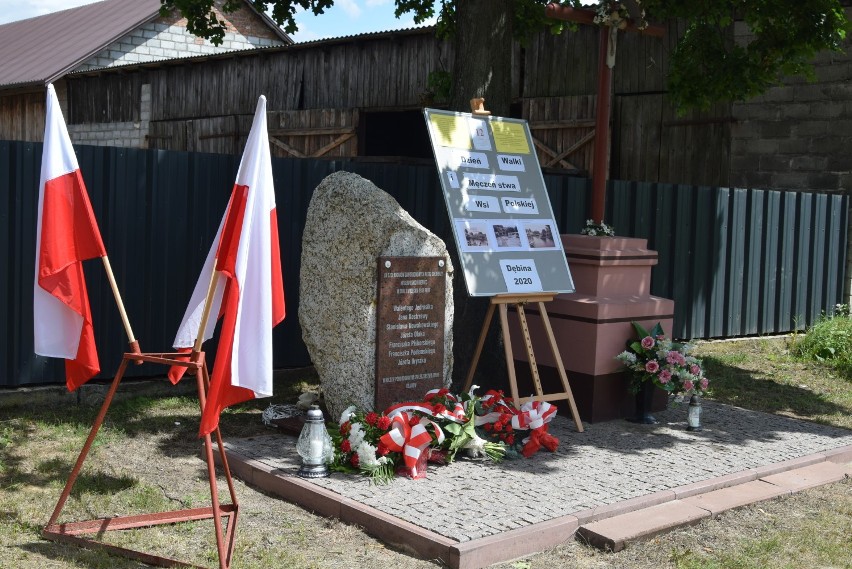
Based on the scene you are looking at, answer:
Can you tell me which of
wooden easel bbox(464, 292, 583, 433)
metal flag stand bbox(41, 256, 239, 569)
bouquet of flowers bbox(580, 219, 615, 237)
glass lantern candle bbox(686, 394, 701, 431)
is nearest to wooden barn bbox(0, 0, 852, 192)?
bouquet of flowers bbox(580, 219, 615, 237)

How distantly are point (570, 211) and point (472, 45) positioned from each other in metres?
2.74

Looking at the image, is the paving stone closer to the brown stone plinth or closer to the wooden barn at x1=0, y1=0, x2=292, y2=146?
the brown stone plinth

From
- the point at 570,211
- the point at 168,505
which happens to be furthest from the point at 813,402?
the point at 168,505

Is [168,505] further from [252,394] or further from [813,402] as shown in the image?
[813,402]

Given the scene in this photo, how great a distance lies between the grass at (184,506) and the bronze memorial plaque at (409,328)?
3.89ft

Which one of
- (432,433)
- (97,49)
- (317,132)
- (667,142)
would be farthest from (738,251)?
(97,49)

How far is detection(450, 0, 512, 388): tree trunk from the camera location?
8922mm

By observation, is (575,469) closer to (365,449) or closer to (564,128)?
(365,449)

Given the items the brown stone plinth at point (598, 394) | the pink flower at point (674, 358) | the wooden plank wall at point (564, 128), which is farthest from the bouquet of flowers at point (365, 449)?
the wooden plank wall at point (564, 128)

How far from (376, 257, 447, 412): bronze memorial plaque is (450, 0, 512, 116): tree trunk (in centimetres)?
224

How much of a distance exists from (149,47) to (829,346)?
22979 mm

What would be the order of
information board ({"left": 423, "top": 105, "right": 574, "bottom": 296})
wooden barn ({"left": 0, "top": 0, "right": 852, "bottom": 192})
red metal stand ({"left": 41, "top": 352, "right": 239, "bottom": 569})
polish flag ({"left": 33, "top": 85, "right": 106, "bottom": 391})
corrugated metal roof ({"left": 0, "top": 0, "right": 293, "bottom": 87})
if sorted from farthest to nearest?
corrugated metal roof ({"left": 0, "top": 0, "right": 293, "bottom": 87}) → wooden barn ({"left": 0, "top": 0, "right": 852, "bottom": 192}) → information board ({"left": 423, "top": 105, "right": 574, "bottom": 296}) → polish flag ({"left": 33, "top": 85, "right": 106, "bottom": 391}) → red metal stand ({"left": 41, "top": 352, "right": 239, "bottom": 569})

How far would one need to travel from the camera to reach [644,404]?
811 cm

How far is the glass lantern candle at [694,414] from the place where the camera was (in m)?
7.93
